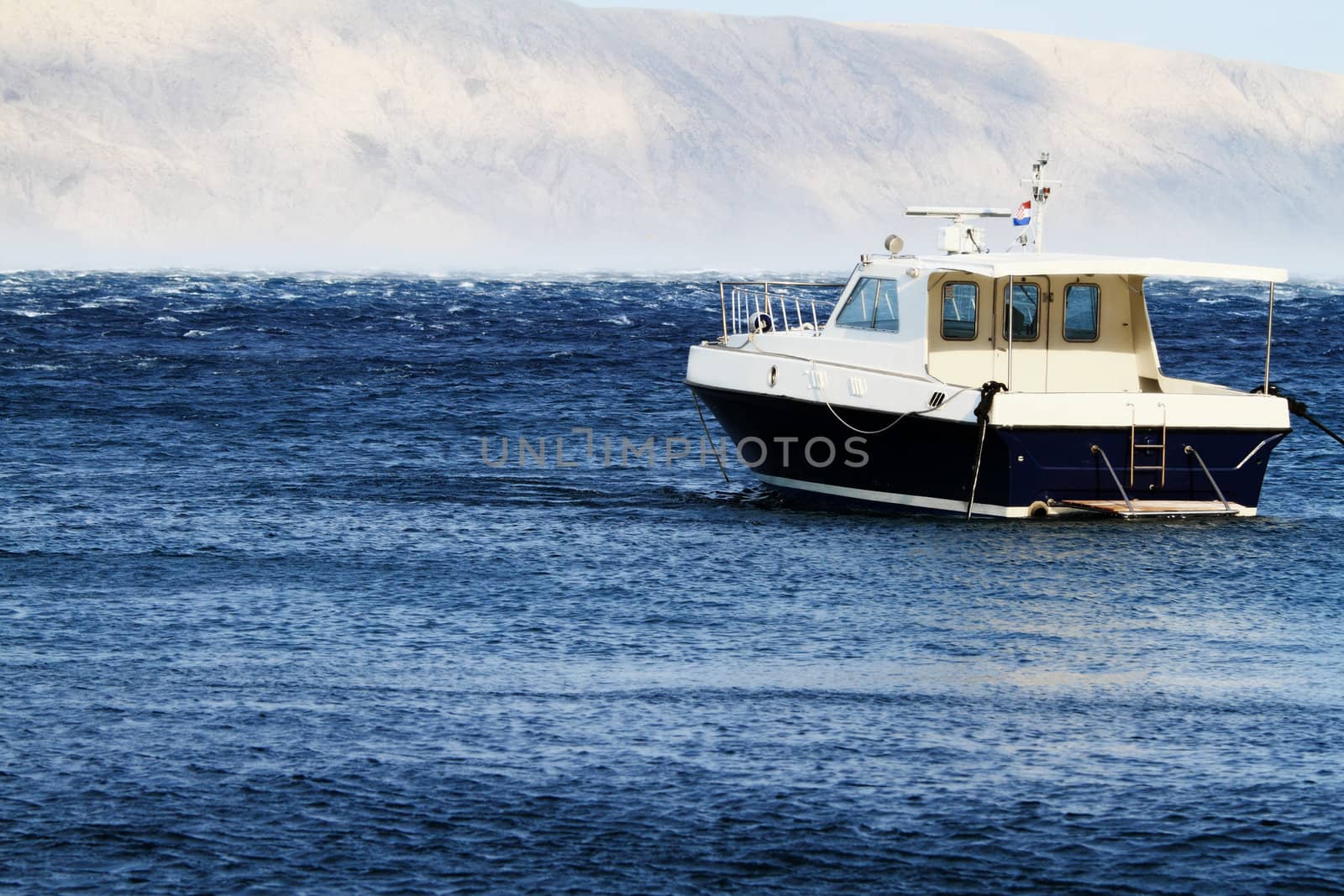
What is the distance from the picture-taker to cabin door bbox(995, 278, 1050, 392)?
75.3 feet

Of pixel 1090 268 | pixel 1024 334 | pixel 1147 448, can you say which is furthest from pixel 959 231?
pixel 1147 448

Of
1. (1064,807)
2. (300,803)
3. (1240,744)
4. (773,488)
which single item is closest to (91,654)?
(300,803)

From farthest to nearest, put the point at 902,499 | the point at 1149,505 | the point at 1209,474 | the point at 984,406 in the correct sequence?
the point at 902,499
the point at 1209,474
the point at 1149,505
the point at 984,406

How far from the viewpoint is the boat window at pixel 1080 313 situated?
23359 millimetres

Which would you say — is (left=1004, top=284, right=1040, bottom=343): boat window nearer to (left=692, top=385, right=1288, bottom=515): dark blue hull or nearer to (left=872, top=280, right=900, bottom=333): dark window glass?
(left=872, top=280, right=900, bottom=333): dark window glass

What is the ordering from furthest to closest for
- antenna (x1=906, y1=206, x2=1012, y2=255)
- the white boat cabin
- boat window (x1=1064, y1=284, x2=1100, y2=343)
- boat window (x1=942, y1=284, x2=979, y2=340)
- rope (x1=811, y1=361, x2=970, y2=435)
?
antenna (x1=906, y1=206, x2=1012, y2=255) < boat window (x1=1064, y1=284, x2=1100, y2=343) < boat window (x1=942, y1=284, x2=979, y2=340) < the white boat cabin < rope (x1=811, y1=361, x2=970, y2=435)

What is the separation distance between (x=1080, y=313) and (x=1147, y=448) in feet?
8.90

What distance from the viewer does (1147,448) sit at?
21344 mm

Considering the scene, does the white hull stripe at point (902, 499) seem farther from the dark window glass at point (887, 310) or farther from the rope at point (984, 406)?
the dark window glass at point (887, 310)

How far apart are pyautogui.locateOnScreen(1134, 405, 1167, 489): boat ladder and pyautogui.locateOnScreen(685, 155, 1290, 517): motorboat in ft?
0.06

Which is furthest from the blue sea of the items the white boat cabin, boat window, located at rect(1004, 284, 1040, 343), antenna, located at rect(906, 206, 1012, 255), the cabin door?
antenna, located at rect(906, 206, 1012, 255)

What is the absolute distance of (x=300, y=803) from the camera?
Result: 11008mm

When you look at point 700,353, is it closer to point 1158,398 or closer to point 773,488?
point 773,488

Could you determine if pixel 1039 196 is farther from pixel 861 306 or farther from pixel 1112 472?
pixel 1112 472
